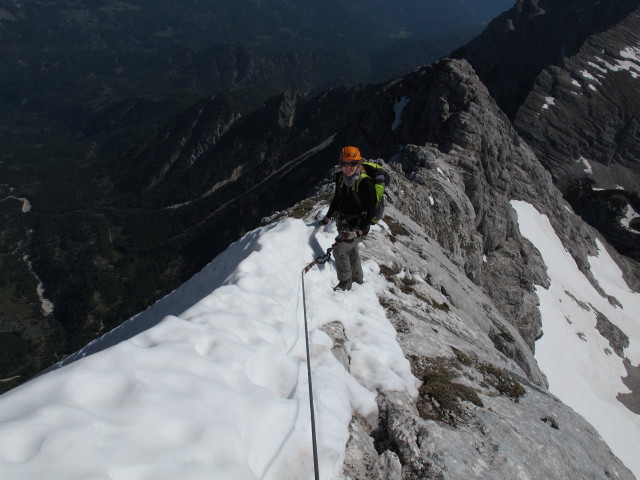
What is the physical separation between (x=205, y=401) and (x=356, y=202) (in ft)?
29.2

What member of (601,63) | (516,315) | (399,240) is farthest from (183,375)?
(601,63)

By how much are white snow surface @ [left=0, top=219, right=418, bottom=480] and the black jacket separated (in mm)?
4180

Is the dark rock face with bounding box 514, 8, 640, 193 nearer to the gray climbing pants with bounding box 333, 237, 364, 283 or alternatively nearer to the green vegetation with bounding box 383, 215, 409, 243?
the green vegetation with bounding box 383, 215, 409, 243

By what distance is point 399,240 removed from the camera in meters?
22.5

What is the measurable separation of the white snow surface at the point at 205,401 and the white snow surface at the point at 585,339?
119 ft

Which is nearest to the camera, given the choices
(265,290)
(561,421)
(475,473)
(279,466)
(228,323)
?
(279,466)

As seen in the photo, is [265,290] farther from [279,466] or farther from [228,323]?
[279,466]

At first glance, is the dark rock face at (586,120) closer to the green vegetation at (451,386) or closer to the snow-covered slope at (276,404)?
the green vegetation at (451,386)

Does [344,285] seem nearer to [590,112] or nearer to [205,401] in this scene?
[205,401]

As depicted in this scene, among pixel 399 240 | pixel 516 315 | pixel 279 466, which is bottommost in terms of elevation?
pixel 516 315

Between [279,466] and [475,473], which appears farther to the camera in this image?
[475,473]

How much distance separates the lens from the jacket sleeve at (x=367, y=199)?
12.9 m

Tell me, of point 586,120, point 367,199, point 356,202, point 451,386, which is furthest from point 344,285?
point 586,120

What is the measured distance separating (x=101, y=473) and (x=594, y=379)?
5569 centimetres
